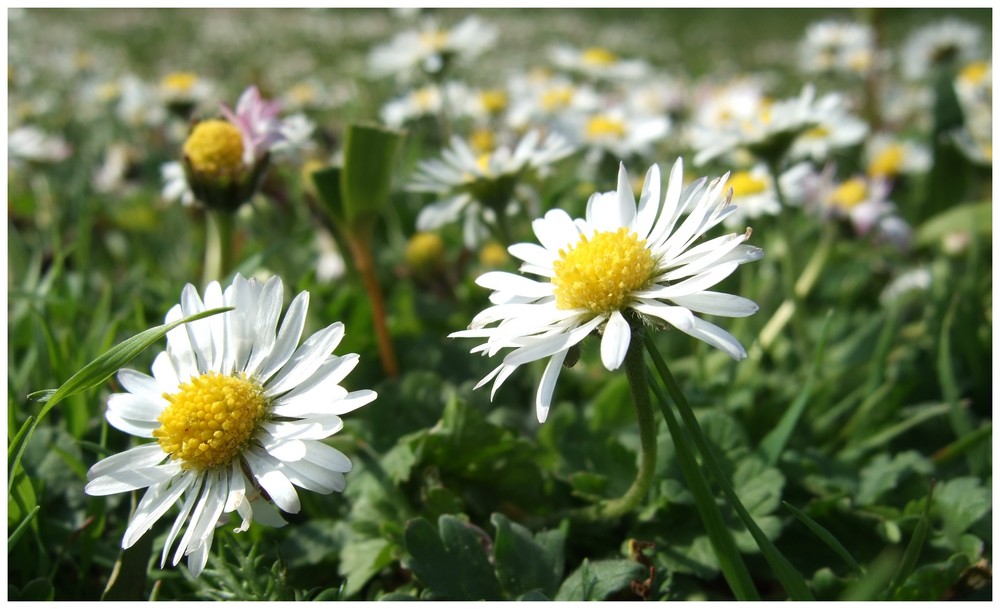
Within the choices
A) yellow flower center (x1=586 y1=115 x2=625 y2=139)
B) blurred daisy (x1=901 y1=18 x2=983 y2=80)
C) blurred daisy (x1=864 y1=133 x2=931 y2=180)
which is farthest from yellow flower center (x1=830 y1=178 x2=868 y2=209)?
blurred daisy (x1=901 y1=18 x2=983 y2=80)

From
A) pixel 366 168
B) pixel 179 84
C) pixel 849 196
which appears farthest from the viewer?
pixel 179 84

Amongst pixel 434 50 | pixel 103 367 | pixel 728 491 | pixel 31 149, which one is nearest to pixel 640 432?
pixel 728 491

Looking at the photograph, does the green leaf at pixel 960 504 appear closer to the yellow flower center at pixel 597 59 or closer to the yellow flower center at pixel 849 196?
the yellow flower center at pixel 849 196

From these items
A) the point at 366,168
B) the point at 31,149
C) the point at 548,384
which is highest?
the point at 31,149

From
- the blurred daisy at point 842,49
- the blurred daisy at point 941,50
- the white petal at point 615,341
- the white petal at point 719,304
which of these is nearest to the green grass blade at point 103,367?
the white petal at point 615,341

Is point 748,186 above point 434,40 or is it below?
below

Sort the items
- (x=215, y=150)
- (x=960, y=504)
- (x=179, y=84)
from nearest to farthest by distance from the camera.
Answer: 1. (x=960, y=504)
2. (x=215, y=150)
3. (x=179, y=84)

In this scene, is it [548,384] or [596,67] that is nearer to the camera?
[548,384]

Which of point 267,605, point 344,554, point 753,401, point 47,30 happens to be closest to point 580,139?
point 753,401

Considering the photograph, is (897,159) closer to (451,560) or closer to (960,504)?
(960,504)
